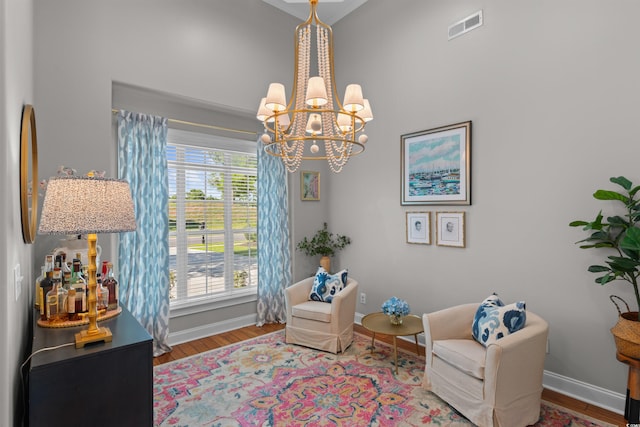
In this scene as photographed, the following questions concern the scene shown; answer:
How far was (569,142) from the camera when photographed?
2.63 metres

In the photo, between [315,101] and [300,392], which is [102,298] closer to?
[300,392]

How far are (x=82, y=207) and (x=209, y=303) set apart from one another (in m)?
2.80

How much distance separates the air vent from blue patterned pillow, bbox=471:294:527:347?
267 cm

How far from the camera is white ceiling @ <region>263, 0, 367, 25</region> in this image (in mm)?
4297

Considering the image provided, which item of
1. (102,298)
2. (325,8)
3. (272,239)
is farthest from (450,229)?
(325,8)

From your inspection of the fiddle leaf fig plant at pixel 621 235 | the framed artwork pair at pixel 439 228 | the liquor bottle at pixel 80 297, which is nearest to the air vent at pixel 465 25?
the framed artwork pair at pixel 439 228

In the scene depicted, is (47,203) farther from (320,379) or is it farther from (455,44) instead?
(455,44)

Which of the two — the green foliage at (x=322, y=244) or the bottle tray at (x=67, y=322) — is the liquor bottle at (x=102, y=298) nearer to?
the bottle tray at (x=67, y=322)

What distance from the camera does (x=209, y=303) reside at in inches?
158

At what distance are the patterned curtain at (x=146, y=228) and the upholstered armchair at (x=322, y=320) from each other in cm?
137

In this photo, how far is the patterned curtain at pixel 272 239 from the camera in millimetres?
4324

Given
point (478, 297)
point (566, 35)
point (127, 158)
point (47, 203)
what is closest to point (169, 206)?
point (127, 158)

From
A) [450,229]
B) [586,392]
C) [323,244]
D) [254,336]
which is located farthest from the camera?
[323,244]

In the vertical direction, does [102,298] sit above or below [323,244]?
below
